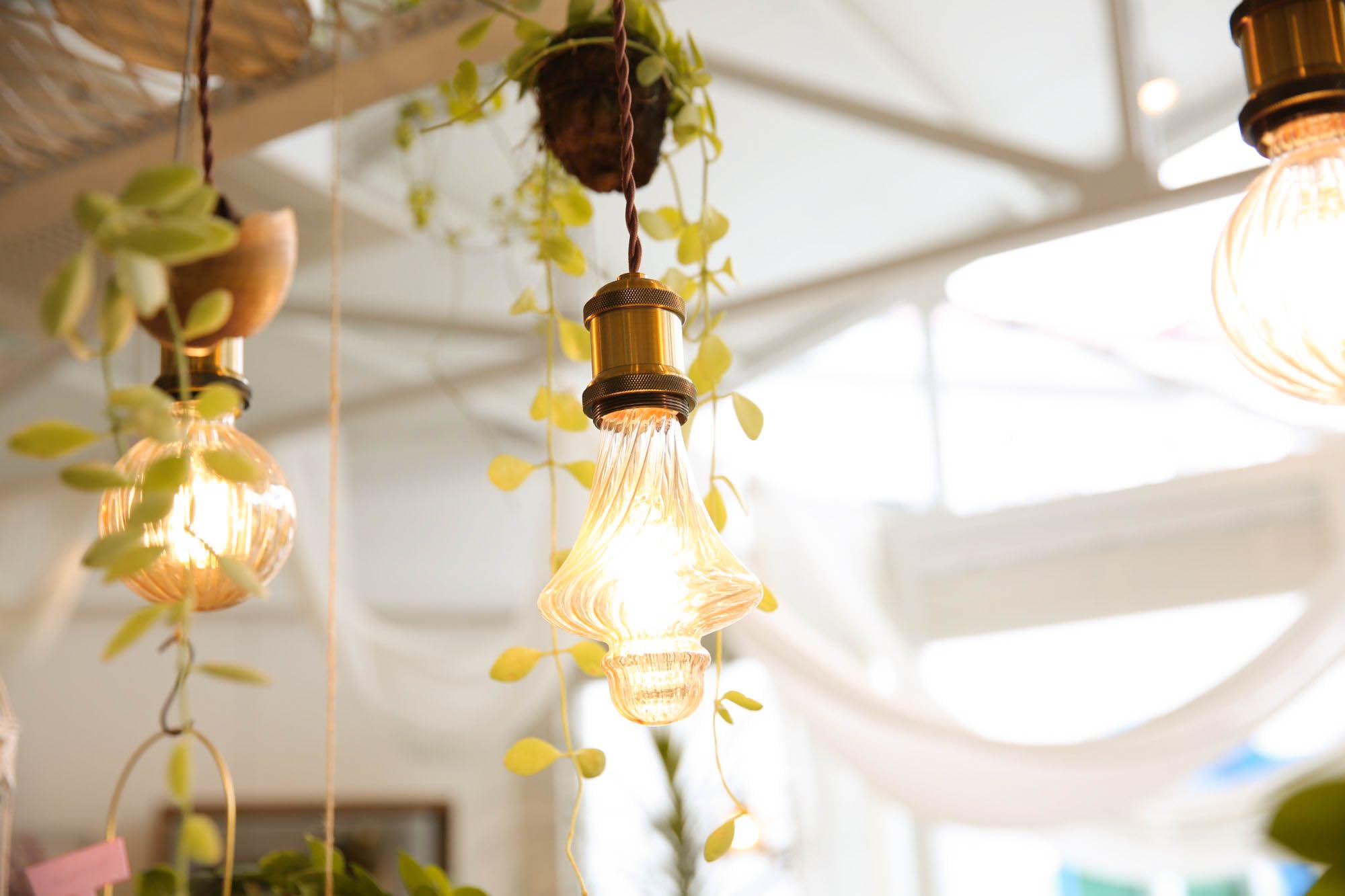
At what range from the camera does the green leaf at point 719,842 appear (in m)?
0.82

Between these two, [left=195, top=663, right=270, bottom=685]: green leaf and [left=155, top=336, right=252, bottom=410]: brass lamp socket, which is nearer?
[left=195, top=663, right=270, bottom=685]: green leaf

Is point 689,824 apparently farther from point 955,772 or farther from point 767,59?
point 767,59

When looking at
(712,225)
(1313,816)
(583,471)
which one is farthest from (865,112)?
(1313,816)

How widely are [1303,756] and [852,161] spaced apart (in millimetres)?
2601

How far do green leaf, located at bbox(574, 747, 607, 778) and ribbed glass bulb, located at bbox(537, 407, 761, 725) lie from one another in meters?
0.17

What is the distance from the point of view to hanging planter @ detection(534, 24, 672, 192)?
3.64 ft

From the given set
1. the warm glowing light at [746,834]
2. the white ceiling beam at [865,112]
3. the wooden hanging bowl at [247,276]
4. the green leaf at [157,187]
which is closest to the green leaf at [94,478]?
the green leaf at [157,187]

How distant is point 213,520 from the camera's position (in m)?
0.88

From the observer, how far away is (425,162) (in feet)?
13.4

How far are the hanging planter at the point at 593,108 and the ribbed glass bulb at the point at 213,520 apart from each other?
40cm

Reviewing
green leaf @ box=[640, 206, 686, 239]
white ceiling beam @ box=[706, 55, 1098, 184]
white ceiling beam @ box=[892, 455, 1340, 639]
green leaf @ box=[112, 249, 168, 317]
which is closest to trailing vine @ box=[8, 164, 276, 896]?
green leaf @ box=[112, 249, 168, 317]

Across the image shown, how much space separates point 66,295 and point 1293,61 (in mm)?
728

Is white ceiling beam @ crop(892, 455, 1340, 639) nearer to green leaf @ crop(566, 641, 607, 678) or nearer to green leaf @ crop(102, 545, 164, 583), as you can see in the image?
green leaf @ crop(566, 641, 607, 678)

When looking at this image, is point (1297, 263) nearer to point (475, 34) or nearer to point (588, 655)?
point (588, 655)
